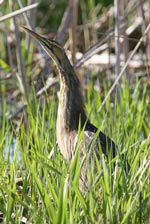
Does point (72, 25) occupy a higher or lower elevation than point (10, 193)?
higher

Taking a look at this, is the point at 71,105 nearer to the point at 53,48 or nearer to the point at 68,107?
the point at 68,107

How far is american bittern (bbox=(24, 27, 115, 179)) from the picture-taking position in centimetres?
398

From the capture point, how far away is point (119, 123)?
175 inches

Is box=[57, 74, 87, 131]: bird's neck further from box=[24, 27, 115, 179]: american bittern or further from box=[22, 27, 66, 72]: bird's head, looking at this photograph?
box=[22, 27, 66, 72]: bird's head

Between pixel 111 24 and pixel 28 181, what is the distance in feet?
13.0

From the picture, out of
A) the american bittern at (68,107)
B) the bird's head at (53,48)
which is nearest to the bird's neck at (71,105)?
the american bittern at (68,107)

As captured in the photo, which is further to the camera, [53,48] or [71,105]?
[71,105]

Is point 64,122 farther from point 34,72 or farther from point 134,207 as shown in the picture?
Result: point 34,72

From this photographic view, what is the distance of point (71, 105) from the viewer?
4230mm

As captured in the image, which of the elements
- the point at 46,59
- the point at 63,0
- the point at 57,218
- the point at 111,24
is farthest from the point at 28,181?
the point at 63,0

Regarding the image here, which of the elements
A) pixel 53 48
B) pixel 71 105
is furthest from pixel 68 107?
pixel 53 48

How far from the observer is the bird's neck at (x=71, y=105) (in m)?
4.18

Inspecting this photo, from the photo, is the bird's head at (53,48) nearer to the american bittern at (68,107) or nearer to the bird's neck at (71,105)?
the american bittern at (68,107)

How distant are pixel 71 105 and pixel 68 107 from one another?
2 centimetres
